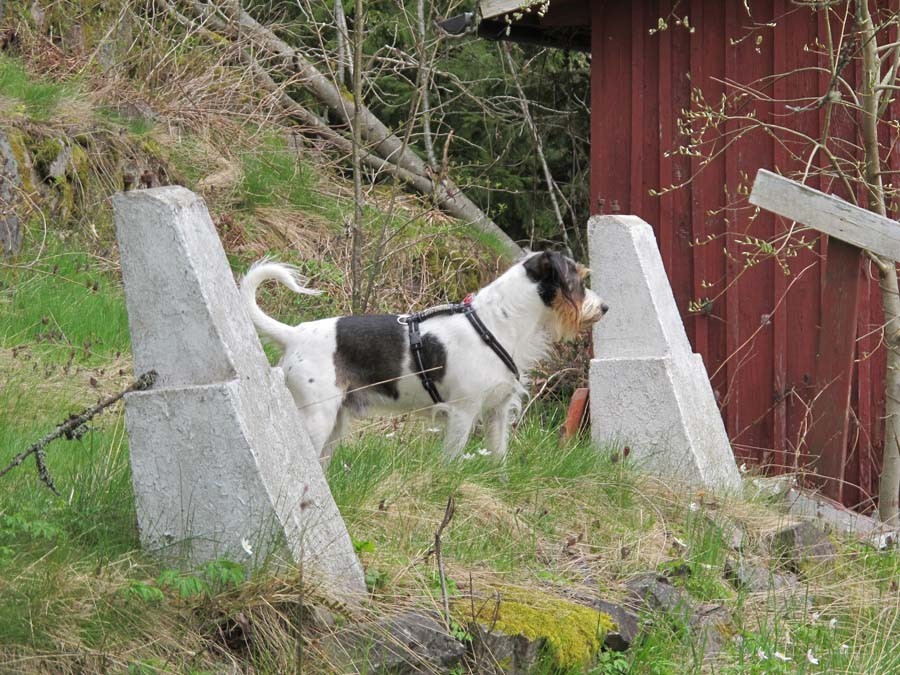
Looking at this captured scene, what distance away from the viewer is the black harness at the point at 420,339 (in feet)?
20.7

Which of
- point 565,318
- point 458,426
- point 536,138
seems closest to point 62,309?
point 458,426

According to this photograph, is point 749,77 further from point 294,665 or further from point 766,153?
point 294,665

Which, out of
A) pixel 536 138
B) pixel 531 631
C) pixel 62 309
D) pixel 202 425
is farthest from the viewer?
pixel 536 138

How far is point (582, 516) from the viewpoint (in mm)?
5285

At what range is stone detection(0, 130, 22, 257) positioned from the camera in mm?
8773

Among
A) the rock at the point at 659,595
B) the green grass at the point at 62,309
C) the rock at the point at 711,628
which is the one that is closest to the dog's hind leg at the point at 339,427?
the green grass at the point at 62,309

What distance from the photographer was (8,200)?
9.04 metres

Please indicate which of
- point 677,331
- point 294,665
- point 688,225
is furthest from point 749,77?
point 294,665

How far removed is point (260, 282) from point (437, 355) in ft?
3.30

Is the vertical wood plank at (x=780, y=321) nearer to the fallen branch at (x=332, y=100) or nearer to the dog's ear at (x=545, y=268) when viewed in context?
the dog's ear at (x=545, y=268)

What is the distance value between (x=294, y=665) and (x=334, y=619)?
22 centimetres

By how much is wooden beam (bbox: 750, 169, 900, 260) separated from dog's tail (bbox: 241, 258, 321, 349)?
2.51m

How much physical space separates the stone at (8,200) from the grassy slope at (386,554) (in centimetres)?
132

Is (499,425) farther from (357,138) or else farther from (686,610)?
(357,138)
